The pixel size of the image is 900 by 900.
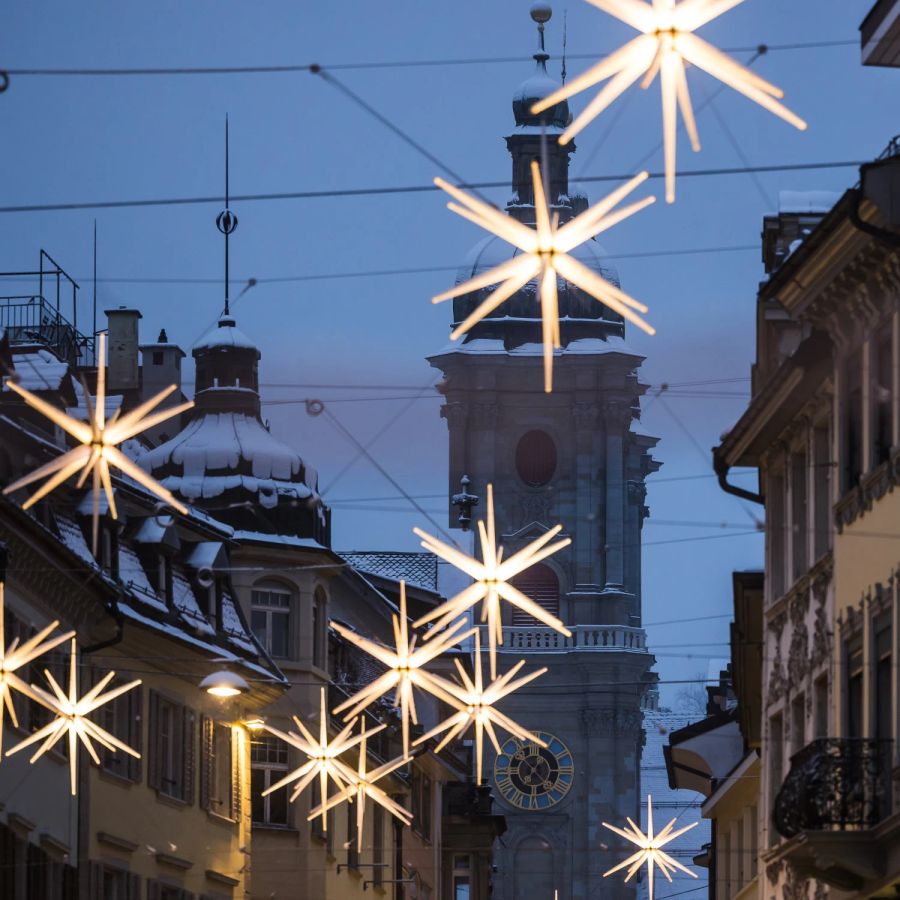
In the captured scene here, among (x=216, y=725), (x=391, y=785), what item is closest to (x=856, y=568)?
(x=216, y=725)

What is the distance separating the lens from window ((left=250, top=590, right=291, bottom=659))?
48.5 m

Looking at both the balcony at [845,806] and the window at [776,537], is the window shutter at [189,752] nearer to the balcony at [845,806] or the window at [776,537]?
the window at [776,537]

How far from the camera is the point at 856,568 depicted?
85.3 ft

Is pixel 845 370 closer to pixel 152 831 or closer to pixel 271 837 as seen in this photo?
pixel 152 831

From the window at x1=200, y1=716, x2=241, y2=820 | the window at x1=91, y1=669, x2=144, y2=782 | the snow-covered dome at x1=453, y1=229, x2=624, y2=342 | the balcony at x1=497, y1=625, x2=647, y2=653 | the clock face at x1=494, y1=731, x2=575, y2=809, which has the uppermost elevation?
the snow-covered dome at x1=453, y1=229, x2=624, y2=342

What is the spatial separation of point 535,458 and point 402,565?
34109 mm

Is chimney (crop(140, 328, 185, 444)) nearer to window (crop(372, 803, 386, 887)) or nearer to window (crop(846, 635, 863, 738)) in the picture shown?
window (crop(372, 803, 386, 887))

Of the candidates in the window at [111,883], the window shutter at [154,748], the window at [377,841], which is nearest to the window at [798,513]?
the window at [111,883]

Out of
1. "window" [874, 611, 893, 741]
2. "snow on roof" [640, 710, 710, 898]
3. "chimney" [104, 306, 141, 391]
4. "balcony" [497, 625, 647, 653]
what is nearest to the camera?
"window" [874, 611, 893, 741]

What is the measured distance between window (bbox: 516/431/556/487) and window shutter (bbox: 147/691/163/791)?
67.8m

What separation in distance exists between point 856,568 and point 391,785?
97.2ft

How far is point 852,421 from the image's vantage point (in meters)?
26.8

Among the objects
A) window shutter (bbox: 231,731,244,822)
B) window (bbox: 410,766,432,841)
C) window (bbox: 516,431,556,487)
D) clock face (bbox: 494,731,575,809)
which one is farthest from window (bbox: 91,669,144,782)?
window (bbox: 516,431,556,487)

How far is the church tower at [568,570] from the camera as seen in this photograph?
343 feet
